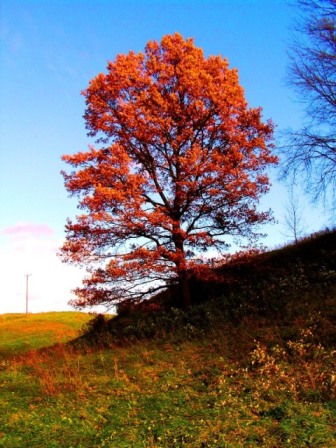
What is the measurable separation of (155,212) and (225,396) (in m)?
8.86

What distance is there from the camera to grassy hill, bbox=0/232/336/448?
769 centimetres

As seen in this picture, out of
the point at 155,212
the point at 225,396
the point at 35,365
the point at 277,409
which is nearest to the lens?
the point at 277,409

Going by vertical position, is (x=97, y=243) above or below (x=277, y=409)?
above

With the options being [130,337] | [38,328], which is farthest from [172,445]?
[38,328]

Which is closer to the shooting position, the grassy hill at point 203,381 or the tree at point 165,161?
the grassy hill at point 203,381

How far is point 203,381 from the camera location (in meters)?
10.1

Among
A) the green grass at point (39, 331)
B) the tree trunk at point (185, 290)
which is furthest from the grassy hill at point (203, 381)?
the green grass at point (39, 331)

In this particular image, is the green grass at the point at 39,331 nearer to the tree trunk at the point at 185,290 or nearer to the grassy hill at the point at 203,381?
the tree trunk at the point at 185,290

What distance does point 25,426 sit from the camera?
862 centimetres

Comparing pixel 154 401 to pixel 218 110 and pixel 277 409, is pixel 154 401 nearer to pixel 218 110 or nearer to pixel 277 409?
pixel 277 409

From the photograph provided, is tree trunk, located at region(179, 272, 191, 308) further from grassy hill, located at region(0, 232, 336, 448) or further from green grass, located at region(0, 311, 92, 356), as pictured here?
green grass, located at region(0, 311, 92, 356)

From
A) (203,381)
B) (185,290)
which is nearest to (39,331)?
(185,290)

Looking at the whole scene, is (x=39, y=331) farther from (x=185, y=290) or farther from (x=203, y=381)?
(x=203, y=381)

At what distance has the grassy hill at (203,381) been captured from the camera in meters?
7.69
